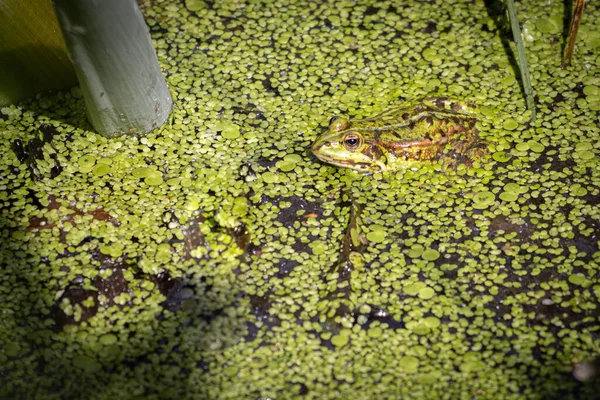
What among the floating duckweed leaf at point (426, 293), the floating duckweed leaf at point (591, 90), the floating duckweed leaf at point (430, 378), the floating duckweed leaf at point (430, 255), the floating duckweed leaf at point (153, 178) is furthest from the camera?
the floating duckweed leaf at point (591, 90)

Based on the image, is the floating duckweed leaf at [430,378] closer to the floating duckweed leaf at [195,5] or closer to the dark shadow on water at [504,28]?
the dark shadow on water at [504,28]

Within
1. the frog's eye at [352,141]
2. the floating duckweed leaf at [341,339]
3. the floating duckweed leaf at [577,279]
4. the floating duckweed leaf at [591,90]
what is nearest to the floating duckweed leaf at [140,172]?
the frog's eye at [352,141]

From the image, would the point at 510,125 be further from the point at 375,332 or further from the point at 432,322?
the point at 375,332

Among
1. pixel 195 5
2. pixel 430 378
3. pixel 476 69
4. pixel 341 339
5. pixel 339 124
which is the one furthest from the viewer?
pixel 195 5

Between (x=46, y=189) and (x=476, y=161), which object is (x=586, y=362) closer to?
(x=476, y=161)

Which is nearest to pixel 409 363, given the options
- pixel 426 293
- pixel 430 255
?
pixel 426 293

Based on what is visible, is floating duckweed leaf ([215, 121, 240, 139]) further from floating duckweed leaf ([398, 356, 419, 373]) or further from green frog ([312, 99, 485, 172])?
floating duckweed leaf ([398, 356, 419, 373])
